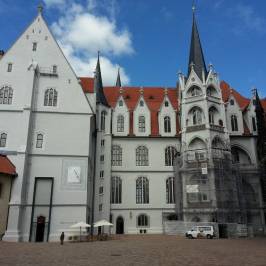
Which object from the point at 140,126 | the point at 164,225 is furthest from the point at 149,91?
the point at 164,225

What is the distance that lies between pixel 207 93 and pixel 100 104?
15612mm

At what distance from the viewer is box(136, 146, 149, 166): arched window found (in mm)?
45625

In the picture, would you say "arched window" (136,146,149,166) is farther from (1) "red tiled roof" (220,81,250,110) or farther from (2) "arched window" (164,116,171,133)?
(1) "red tiled roof" (220,81,250,110)

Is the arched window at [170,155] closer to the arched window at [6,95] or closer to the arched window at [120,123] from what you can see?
the arched window at [120,123]

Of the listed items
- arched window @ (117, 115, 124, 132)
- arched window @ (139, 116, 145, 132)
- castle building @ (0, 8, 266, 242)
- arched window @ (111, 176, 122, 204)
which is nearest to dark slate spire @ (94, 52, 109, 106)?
castle building @ (0, 8, 266, 242)

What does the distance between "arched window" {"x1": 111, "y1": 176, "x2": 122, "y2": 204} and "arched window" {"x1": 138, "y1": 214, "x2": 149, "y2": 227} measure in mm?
3554

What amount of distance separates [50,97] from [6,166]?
1024 cm

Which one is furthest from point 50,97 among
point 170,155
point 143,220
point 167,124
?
point 143,220

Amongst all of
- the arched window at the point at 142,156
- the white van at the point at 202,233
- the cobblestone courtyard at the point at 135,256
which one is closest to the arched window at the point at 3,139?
the cobblestone courtyard at the point at 135,256

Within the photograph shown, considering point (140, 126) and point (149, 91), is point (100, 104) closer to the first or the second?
point (140, 126)

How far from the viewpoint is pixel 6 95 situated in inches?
1507

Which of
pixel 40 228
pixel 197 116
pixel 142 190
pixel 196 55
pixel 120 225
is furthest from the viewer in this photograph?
pixel 196 55

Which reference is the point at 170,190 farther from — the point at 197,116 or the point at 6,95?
the point at 6,95

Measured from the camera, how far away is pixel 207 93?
45.4 metres
